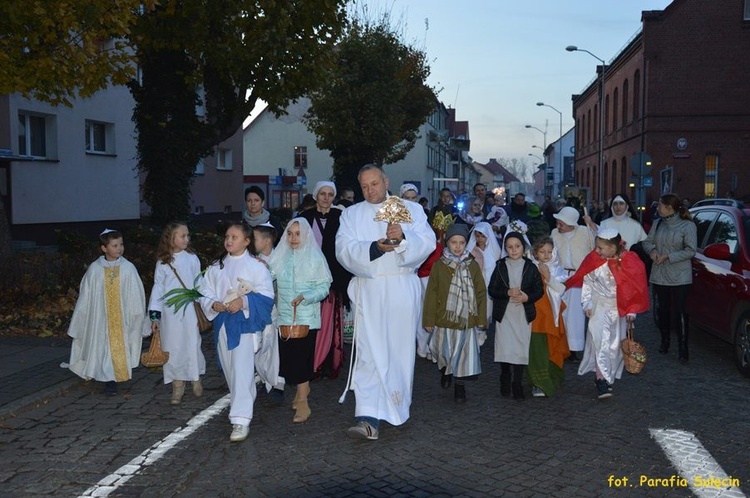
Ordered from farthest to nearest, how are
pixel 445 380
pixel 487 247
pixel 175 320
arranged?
pixel 487 247, pixel 445 380, pixel 175 320

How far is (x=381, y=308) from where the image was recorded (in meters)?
6.16

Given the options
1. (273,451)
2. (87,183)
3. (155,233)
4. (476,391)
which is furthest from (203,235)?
(273,451)

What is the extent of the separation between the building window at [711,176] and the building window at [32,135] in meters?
30.6

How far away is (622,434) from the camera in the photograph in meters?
6.07

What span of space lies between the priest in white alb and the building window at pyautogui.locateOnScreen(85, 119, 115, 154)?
813 inches

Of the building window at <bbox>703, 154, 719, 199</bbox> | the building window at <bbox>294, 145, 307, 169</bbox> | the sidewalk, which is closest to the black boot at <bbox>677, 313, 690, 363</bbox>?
the sidewalk

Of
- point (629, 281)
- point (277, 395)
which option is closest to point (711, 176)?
point (629, 281)

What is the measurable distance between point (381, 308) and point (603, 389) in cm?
255

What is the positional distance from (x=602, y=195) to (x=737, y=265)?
148 feet

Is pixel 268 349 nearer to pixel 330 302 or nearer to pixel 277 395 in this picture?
pixel 277 395

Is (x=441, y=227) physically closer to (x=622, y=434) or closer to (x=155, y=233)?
→ (x=622, y=434)

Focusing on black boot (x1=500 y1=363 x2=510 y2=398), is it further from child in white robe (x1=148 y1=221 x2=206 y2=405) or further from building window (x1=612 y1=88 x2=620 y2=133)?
building window (x1=612 y1=88 x2=620 y2=133)

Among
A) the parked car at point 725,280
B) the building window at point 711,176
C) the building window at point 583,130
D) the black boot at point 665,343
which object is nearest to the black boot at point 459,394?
the parked car at point 725,280

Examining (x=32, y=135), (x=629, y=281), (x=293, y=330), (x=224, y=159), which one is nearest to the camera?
(x=293, y=330)
